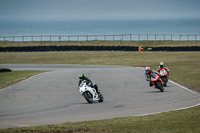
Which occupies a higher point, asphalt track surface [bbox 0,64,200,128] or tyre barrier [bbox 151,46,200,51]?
tyre barrier [bbox 151,46,200,51]

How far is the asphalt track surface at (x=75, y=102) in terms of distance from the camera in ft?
51.9

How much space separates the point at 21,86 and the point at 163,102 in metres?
10.9

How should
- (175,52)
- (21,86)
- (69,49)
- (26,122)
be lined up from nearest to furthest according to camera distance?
(26,122) → (21,86) → (175,52) → (69,49)

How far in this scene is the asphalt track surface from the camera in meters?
15.8

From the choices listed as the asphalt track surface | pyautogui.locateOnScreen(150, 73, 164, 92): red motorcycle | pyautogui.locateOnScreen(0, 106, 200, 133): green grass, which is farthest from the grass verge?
pyautogui.locateOnScreen(0, 106, 200, 133): green grass

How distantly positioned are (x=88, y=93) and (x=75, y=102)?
78 centimetres

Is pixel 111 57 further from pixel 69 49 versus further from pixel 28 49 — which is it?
pixel 28 49

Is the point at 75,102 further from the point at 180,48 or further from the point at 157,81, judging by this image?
the point at 180,48

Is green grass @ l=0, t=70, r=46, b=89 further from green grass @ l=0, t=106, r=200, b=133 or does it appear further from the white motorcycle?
green grass @ l=0, t=106, r=200, b=133

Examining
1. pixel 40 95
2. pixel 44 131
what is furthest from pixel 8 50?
pixel 44 131

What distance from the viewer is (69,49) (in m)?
66.8

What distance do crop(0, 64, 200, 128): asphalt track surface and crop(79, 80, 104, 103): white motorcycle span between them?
36cm

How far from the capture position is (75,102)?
1953cm

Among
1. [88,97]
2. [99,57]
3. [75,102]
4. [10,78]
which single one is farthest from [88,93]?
[99,57]
